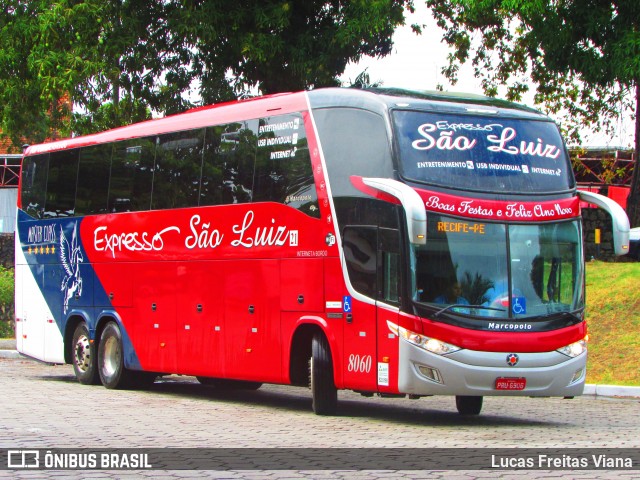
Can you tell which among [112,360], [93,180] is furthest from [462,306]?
[93,180]

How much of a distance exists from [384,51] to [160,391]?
32.9ft

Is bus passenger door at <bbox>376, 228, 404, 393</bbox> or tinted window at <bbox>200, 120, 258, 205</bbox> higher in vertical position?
tinted window at <bbox>200, 120, 258, 205</bbox>

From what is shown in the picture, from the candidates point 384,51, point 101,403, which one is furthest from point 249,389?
point 384,51

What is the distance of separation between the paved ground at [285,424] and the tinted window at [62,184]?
3.25 metres

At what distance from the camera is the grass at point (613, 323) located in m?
20.5

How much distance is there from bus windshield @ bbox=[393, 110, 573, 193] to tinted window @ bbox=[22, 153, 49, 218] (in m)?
9.88

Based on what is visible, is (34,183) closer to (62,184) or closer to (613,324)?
(62,184)

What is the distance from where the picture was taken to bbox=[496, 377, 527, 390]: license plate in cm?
1354

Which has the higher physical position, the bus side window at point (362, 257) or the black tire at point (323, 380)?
the bus side window at point (362, 257)

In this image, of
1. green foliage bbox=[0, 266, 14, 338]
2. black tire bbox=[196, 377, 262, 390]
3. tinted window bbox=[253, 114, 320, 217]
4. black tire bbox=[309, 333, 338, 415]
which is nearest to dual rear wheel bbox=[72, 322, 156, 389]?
black tire bbox=[196, 377, 262, 390]

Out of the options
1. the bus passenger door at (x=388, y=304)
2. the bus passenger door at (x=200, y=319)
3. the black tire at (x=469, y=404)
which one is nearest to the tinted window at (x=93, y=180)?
the bus passenger door at (x=200, y=319)

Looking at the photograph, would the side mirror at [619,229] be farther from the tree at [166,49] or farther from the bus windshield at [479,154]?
the tree at [166,49]

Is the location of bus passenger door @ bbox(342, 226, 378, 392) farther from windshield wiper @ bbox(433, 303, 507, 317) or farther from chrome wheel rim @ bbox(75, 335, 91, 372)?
chrome wheel rim @ bbox(75, 335, 91, 372)

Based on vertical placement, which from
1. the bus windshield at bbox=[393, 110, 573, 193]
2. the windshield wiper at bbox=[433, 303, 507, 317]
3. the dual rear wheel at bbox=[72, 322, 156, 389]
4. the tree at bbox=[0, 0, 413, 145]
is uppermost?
the tree at bbox=[0, 0, 413, 145]
